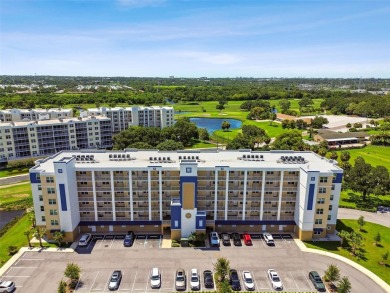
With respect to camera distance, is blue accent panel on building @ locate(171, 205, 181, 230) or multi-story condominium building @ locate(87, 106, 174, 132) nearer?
blue accent panel on building @ locate(171, 205, 181, 230)

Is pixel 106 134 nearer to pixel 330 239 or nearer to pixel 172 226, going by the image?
pixel 172 226

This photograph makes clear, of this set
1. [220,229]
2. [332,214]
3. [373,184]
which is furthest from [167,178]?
[373,184]

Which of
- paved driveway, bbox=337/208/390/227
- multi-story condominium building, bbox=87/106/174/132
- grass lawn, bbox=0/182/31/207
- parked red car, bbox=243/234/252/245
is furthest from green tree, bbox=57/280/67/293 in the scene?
multi-story condominium building, bbox=87/106/174/132

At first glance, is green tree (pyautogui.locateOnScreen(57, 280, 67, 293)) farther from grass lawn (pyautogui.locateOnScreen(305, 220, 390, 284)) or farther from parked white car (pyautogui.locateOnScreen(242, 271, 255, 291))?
grass lawn (pyautogui.locateOnScreen(305, 220, 390, 284))

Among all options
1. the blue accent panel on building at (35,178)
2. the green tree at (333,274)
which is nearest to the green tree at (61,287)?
the blue accent panel on building at (35,178)

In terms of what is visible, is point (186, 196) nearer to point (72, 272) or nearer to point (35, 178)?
point (72, 272)

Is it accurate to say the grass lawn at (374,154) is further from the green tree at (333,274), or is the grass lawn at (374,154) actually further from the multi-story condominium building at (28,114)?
the multi-story condominium building at (28,114)

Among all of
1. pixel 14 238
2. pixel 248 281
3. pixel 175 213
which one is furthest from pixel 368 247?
pixel 14 238
